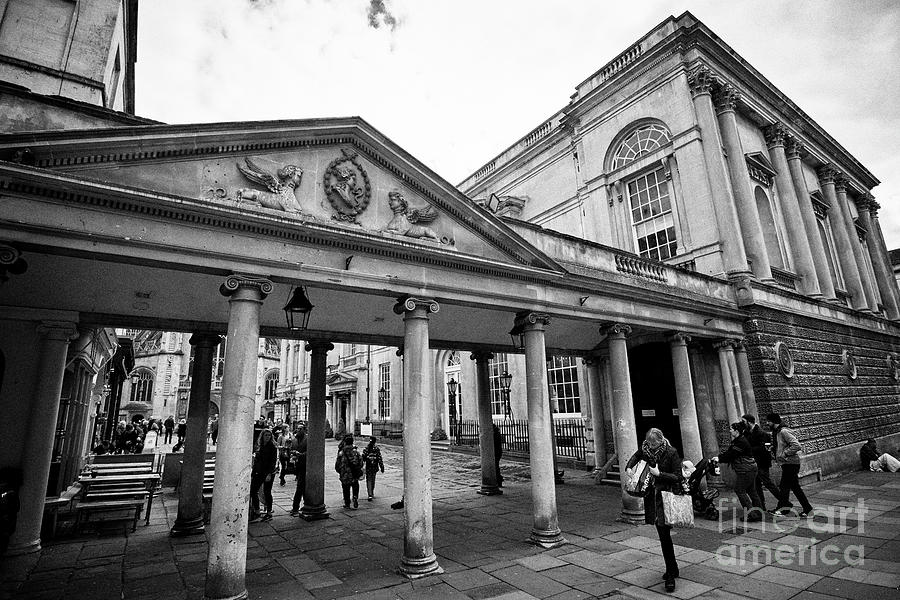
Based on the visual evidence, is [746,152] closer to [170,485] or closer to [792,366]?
[792,366]

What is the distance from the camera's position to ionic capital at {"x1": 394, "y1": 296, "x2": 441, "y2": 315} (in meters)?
6.51

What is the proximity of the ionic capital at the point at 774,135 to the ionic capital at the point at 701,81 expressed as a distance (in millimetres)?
4473

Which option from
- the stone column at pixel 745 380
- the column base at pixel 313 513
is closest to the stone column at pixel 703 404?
the stone column at pixel 745 380

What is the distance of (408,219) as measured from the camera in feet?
22.7

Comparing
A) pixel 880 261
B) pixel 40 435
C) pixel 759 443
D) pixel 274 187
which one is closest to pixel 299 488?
pixel 40 435

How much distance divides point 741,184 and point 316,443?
1475 cm

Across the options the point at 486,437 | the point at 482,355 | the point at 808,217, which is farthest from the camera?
the point at 808,217

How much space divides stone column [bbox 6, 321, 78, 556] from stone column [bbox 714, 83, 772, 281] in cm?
1712

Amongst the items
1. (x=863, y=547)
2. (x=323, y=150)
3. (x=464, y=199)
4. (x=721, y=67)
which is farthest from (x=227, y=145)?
(x=721, y=67)

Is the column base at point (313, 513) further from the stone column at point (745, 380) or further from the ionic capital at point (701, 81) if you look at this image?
the ionic capital at point (701, 81)

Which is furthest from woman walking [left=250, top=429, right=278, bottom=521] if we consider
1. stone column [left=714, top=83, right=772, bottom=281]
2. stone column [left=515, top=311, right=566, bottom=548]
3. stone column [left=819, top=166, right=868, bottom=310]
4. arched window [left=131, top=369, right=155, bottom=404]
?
arched window [left=131, top=369, right=155, bottom=404]

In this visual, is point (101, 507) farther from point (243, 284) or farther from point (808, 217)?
point (808, 217)

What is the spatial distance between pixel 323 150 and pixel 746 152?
15.6m

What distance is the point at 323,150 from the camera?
20.9 ft
